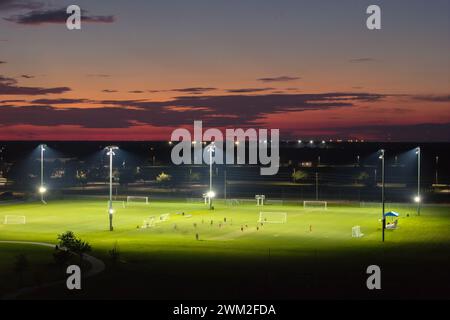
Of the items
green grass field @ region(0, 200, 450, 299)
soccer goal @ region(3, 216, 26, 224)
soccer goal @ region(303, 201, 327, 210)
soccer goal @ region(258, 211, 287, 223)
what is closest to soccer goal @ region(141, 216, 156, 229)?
green grass field @ region(0, 200, 450, 299)

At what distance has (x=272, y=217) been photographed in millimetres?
77125

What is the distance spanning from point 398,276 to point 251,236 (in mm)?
24014

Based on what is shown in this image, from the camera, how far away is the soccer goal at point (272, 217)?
7300cm

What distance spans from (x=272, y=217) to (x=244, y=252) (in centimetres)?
2911

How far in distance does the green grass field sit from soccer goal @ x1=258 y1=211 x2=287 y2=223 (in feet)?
3.78

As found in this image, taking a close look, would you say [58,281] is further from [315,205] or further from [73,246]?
[315,205]

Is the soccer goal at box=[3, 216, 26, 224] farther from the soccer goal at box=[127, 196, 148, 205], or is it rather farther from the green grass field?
the soccer goal at box=[127, 196, 148, 205]

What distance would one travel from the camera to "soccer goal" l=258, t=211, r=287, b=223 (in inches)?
2874

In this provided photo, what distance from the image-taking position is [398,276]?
36875 millimetres

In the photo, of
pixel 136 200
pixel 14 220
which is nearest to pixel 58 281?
pixel 14 220

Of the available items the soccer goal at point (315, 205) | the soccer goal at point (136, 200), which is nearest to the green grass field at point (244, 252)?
the soccer goal at point (315, 205)

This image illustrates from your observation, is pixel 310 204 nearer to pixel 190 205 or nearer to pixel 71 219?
pixel 190 205
